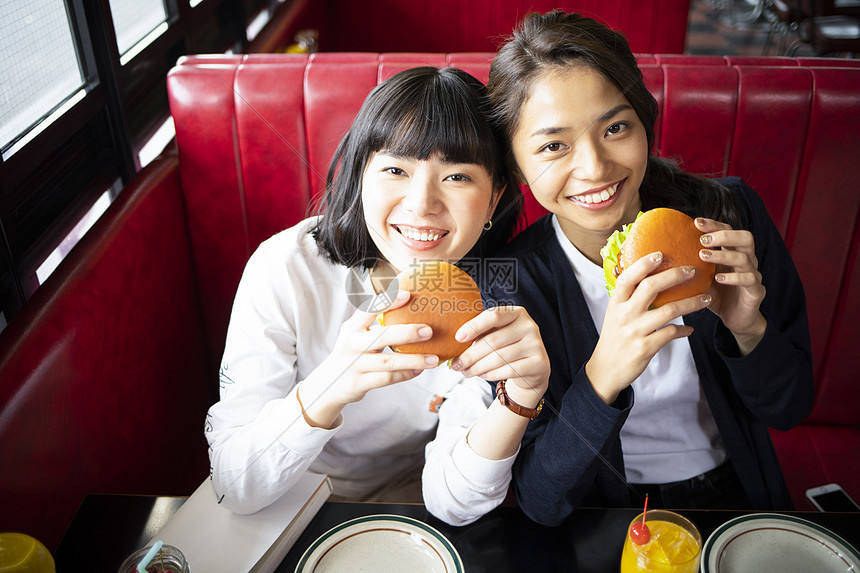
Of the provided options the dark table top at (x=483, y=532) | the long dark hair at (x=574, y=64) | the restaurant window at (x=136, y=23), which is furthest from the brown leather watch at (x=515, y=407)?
the restaurant window at (x=136, y=23)

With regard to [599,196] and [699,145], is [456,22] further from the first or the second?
[599,196]

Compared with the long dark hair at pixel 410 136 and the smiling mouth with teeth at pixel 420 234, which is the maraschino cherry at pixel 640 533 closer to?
the smiling mouth with teeth at pixel 420 234

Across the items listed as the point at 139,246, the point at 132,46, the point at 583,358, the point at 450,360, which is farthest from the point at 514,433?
the point at 132,46

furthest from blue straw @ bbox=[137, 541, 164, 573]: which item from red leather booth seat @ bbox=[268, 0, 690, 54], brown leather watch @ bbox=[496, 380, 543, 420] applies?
red leather booth seat @ bbox=[268, 0, 690, 54]

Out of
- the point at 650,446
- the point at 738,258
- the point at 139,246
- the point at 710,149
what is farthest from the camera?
the point at 710,149

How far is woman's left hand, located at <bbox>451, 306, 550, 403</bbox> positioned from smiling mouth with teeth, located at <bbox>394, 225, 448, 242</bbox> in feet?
0.69

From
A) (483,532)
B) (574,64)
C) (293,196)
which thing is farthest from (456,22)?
(483,532)

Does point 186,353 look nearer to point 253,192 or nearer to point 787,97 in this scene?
point 253,192

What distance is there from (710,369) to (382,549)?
728 millimetres

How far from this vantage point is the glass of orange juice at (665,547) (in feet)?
2.92

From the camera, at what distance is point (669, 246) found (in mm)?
1006

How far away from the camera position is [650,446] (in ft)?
4.47

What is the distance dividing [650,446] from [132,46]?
184cm

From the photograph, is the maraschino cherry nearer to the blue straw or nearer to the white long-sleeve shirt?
the white long-sleeve shirt
